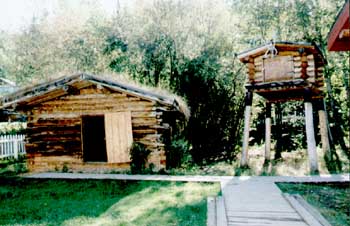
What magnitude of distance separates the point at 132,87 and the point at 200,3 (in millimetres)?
11709

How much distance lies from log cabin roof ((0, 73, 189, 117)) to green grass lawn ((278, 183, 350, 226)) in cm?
527

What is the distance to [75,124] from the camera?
1495cm

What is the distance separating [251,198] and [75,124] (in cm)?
837

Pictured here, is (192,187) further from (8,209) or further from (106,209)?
(8,209)

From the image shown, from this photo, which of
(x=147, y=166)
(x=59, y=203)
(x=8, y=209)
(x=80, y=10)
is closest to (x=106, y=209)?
(x=59, y=203)

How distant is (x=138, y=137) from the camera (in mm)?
14469

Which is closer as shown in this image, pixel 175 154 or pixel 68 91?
pixel 68 91

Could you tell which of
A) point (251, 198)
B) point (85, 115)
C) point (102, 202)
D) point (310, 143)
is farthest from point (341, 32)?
point (85, 115)

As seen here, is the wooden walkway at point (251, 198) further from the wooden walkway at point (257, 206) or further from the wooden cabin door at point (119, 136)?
the wooden cabin door at point (119, 136)

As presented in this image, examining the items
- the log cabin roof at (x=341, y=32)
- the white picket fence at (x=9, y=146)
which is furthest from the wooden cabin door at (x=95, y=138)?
the log cabin roof at (x=341, y=32)

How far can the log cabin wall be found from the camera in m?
14.3

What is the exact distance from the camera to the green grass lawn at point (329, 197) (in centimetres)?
781

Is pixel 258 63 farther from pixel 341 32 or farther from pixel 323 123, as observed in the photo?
pixel 341 32

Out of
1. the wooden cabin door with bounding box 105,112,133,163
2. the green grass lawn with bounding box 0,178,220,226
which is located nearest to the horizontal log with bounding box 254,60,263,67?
the wooden cabin door with bounding box 105,112,133,163
